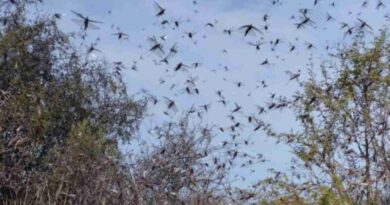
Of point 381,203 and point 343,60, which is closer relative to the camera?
point 381,203

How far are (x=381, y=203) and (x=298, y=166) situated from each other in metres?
2.38

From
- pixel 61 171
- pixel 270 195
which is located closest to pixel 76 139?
pixel 61 171

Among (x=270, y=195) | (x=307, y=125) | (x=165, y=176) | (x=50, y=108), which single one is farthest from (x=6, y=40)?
(x=270, y=195)

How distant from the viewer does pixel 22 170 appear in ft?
71.2

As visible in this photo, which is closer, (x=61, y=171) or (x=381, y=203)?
(x=381, y=203)

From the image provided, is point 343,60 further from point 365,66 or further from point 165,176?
point 165,176

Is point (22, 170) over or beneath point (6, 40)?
beneath

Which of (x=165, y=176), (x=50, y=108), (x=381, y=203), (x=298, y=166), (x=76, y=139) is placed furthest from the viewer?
(x=50, y=108)

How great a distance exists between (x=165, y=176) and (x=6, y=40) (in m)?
5.42

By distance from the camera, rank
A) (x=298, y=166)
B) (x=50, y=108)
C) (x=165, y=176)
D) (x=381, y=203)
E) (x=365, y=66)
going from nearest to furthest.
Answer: (x=381, y=203)
(x=298, y=166)
(x=365, y=66)
(x=165, y=176)
(x=50, y=108)

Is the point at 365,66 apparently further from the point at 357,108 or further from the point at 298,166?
the point at 298,166

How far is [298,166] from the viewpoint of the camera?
14.4 meters

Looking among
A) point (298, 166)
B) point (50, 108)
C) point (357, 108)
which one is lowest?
point (298, 166)

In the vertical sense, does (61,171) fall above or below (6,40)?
below
